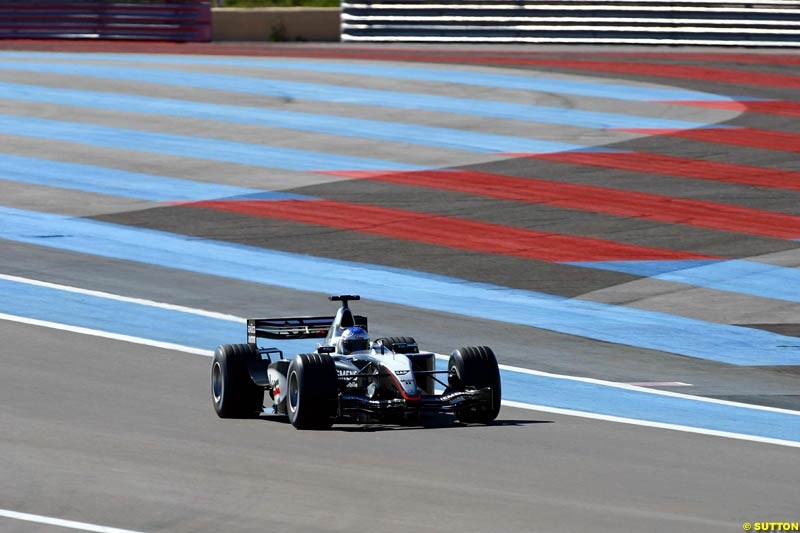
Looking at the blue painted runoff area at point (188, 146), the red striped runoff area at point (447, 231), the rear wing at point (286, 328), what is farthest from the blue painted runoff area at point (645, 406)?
the blue painted runoff area at point (188, 146)

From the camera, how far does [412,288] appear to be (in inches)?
747

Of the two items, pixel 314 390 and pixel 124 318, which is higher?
pixel 314 390

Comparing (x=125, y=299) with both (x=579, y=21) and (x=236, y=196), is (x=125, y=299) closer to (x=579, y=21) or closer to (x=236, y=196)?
(x=236, y=196)

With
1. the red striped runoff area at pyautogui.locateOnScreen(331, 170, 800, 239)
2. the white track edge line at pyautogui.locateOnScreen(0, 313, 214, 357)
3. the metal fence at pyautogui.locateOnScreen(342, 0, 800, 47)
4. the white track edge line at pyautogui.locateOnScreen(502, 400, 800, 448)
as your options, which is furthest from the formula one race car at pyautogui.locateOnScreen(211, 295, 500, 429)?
the metal fence at pyautogui.locateOnScreen(342, 0, 800, 47)

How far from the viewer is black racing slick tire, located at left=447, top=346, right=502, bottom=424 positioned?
1211 centimetres

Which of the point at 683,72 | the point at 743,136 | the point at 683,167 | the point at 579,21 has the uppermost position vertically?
the point at 579,21

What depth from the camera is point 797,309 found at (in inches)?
717

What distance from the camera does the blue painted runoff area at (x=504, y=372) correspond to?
12961 mm

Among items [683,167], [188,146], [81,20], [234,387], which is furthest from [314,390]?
[81,20]

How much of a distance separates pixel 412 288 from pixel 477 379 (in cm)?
690

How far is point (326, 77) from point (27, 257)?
18.0 m

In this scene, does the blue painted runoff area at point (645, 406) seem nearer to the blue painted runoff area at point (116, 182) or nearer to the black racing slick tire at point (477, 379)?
the black racing slick tire at point (477, 379)

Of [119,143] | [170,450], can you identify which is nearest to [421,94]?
[119,143]

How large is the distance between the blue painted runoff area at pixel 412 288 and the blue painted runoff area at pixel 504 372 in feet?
7.19
